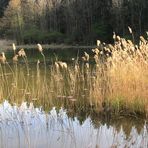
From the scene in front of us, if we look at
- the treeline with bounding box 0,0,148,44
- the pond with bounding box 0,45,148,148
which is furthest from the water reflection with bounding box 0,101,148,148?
the treeline with bounding box 0,0,148,44

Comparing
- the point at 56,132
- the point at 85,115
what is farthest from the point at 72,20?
the point at 56,132

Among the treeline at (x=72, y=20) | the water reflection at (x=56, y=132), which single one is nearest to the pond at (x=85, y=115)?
the water reflection at (x=56, y=132)

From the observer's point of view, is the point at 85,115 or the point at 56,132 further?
the point at 85,115

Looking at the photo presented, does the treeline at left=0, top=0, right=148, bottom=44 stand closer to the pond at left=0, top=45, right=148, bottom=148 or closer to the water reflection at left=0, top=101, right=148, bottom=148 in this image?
the pond at left=0, top=45, right=148, bottom=148

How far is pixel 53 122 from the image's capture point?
26.1 feet

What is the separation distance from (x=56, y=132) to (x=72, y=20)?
55925 millimetres

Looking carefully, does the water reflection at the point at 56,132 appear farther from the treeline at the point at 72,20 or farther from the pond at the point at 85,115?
the treeline at the point at 72,20

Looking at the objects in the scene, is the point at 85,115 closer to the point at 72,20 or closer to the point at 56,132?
the point at 56,132

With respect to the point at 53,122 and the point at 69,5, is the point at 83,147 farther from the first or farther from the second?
the point at 69,5

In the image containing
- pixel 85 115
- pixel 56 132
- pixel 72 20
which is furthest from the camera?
pixel 72 20

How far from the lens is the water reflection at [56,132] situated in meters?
6.42

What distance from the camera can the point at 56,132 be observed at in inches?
285

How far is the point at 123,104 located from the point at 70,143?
2371mm

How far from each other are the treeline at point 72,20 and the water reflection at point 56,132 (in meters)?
39.2
